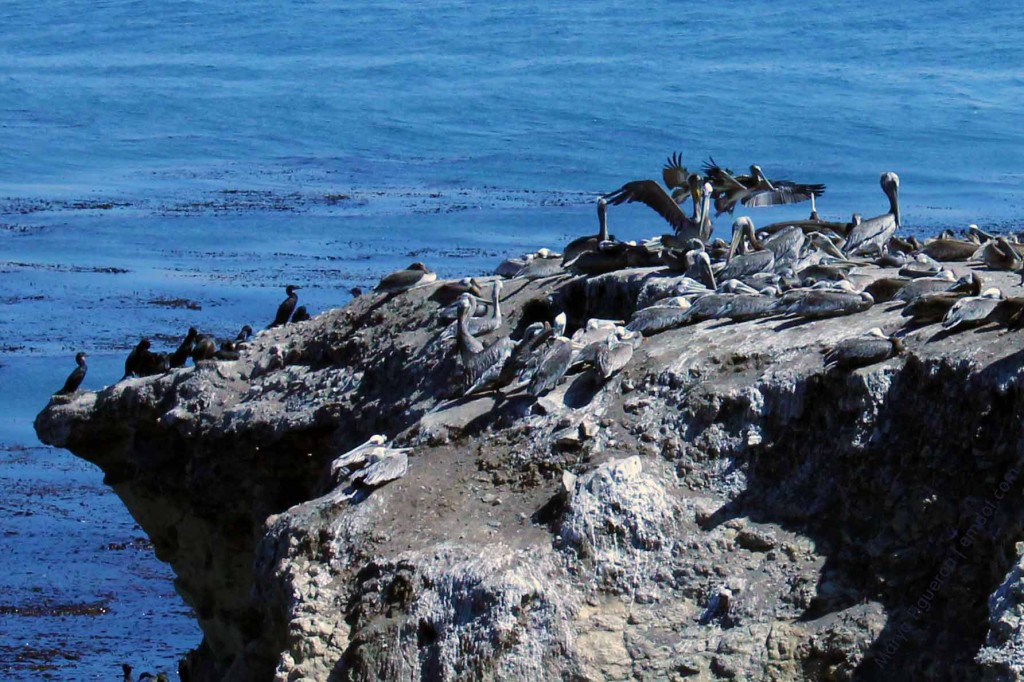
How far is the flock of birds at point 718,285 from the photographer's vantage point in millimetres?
14266

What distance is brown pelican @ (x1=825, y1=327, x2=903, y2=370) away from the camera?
12969mm

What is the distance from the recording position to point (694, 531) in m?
13.2

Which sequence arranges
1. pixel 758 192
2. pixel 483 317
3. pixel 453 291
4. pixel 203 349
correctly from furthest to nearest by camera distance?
pixel 203 349, pixel 758 192, pixel 453 291, pixel 483 317

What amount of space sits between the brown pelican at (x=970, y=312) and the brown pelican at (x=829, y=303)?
1396 millimetres

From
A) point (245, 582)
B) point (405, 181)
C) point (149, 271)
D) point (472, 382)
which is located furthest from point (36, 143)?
point (472, 382)

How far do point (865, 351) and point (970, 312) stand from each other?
80 centimetres

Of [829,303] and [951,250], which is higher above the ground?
[829,303]

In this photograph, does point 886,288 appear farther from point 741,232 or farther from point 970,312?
point 741,232

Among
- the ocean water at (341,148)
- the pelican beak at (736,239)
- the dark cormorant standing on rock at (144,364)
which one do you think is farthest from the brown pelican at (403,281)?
the ocean water at (341,148)

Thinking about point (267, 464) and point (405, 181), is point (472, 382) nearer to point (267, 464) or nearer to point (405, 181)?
point (267, 464)

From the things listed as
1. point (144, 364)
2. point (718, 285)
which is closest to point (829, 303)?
point (718, 285)

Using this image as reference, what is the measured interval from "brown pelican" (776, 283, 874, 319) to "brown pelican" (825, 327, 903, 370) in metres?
1.27

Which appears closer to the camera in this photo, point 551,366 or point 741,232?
point 551,366

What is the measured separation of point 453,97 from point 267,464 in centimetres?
5316
